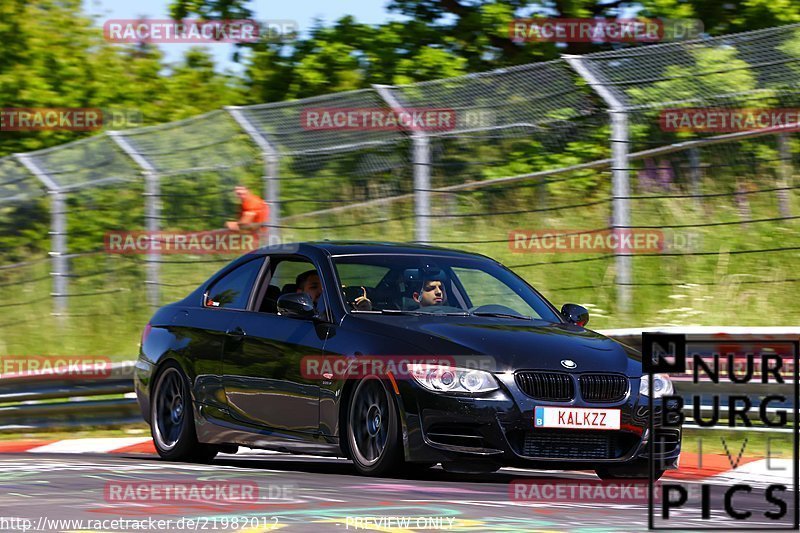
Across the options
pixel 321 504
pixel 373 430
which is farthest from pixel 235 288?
pixel 321 504

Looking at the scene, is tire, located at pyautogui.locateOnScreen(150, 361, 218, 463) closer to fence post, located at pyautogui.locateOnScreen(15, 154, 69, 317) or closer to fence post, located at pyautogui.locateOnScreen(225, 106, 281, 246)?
fence post, located at pyautogui.locateOnScreen(225, 106, 281, 246)

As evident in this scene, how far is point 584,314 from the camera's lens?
34.7 feet

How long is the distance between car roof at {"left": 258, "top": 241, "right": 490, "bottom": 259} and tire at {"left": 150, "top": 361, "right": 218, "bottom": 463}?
1108 millimetres

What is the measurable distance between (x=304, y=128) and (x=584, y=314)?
19.3ft

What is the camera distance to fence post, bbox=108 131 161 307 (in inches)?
673

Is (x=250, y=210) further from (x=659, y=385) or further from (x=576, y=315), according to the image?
(x=659, y=385)

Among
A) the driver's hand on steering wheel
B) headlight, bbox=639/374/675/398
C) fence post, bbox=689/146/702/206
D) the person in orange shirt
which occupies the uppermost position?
fence post, bbox=689/146/702/206

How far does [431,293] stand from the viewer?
403 inches

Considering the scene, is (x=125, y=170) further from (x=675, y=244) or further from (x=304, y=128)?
(x=675, y=244)

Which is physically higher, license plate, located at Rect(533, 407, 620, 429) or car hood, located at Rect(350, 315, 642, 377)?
car hood, located at Rect(350, 315, 642, 377)

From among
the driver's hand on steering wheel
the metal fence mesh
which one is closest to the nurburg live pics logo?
the driver's hand on steering wheel

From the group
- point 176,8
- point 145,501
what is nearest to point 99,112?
point 176,8

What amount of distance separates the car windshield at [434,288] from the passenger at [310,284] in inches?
7.0

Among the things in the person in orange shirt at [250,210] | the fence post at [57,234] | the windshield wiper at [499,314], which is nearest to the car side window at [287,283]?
the windshield wiper at [499,314]
